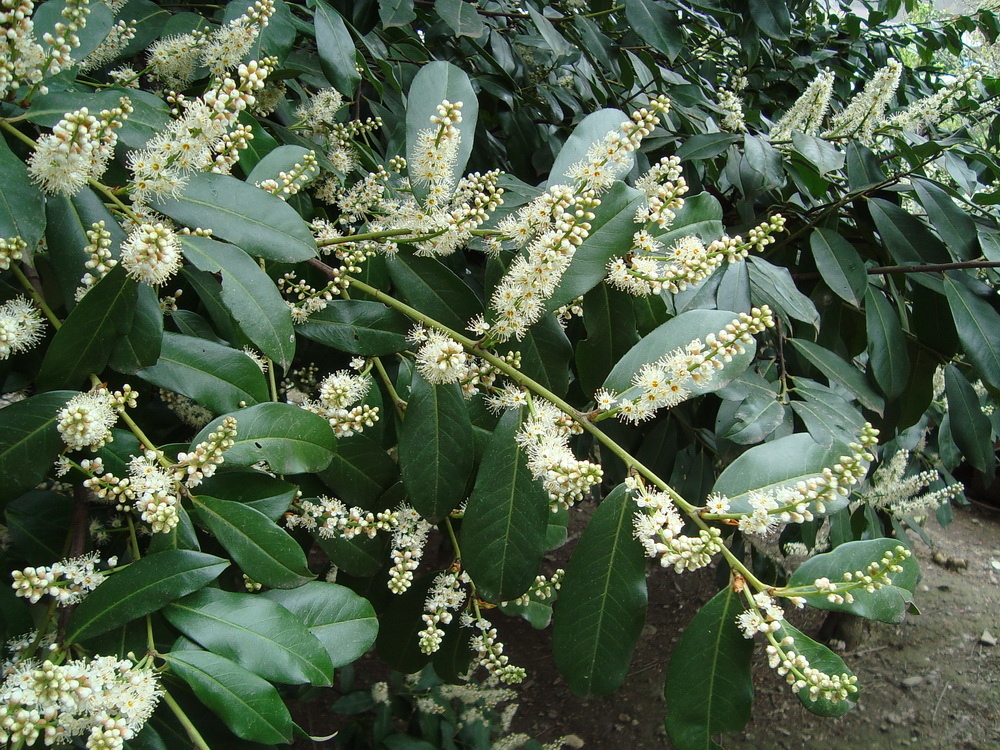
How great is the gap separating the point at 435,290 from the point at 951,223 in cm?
124

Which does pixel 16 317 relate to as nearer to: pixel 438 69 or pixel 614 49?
pixel 438 69

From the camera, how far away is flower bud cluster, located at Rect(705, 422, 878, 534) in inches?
33.0

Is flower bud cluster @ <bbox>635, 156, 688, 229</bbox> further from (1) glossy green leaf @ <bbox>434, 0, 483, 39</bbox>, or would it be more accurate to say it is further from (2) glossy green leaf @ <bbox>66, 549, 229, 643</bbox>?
(2) glossy green leaf @ <bbox>66, 549, 229, 643</bbox>

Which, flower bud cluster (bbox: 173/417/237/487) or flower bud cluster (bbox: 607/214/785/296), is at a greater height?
flower bud cluster (bbox: 607/214/785/296)

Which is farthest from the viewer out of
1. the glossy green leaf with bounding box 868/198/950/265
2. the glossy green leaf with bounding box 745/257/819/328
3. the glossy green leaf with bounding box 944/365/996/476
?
the glossy green leaf with bounding box 944/365/996/476

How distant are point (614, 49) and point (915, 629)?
4292mm

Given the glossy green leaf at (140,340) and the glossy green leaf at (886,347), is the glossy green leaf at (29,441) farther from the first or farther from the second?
the glossy green leaf at (886,347)

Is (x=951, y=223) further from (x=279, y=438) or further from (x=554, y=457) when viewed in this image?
(x=279, y=438)

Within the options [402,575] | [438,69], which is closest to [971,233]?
[438,69]

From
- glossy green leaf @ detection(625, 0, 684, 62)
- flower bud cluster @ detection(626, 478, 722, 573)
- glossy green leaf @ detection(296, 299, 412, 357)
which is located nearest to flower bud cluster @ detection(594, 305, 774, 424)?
flower bud cluster @ detection(626, 478, 722, 573)

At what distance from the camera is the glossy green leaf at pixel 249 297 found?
0.88 m

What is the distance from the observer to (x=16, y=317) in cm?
86

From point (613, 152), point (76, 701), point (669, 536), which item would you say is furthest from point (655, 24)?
point (76, 701)

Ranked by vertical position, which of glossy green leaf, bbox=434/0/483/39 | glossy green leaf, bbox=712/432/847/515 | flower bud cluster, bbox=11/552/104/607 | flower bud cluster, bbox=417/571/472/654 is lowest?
flower bud cluster, bbox=417/571/472/654
